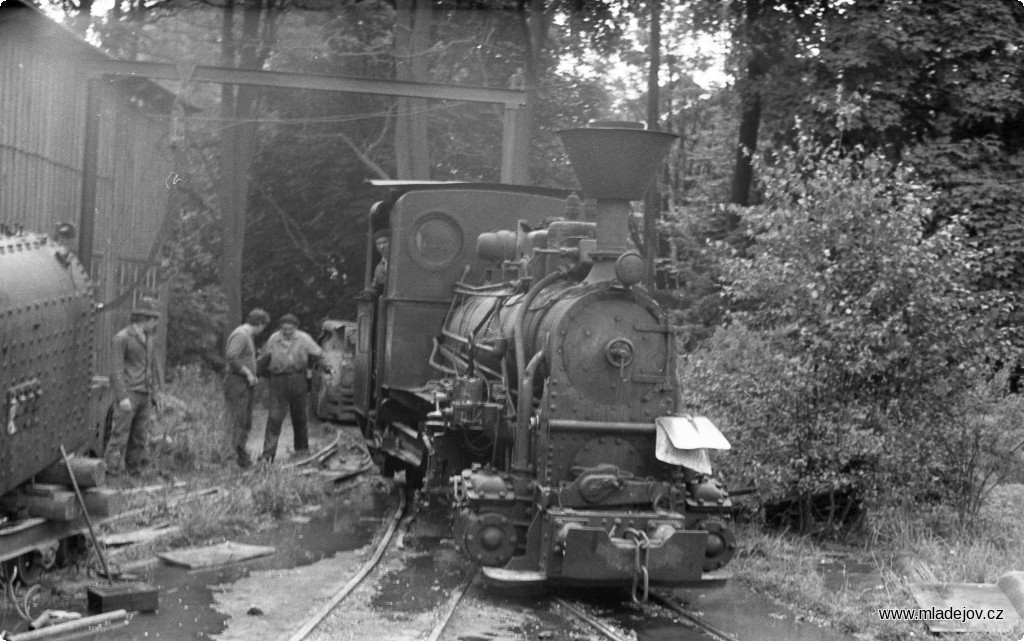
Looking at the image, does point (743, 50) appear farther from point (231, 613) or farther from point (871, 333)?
point (231, 613)

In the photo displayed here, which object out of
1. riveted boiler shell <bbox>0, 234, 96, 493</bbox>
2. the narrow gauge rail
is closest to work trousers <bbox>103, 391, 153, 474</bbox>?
riveted boiler shell <bbox>0, 234, 96, 493</bbox>

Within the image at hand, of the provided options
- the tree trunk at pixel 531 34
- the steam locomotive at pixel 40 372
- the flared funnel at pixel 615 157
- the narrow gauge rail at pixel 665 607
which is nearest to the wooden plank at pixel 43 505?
the steam locomotive at pixel 40 372

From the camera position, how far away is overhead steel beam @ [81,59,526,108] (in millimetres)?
12211

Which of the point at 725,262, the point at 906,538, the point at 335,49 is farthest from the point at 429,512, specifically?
the point at 335,49

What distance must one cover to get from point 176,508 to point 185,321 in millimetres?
12336

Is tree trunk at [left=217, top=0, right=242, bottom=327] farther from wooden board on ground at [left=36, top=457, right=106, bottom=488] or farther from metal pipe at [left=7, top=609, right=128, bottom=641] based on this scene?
metal pipe at [left=7, top=609, right=128, bottom=641]

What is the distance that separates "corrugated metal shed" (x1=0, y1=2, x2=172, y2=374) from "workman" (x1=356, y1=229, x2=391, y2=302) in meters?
2.44

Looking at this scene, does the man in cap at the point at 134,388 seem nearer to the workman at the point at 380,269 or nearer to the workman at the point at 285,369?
the workman at the point at 285,369

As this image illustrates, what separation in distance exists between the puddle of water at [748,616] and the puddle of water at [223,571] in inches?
119

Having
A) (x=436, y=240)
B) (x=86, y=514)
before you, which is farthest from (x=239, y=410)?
(x=86, y=514)

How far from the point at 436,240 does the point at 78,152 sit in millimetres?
5685

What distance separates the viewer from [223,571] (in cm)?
821

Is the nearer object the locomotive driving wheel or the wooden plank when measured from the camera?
the locomotive driving wheel

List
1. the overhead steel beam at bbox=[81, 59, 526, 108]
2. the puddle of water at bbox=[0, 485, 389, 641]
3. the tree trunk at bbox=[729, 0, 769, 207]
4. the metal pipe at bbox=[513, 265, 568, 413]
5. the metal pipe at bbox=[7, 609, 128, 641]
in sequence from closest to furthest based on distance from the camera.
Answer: the metal pipe at bbox=[7, 609, 128, 641]
the puddle of water at bbox=[0, 485, 389, 641]
the metal pipe at bbox=[513, 265, 568, 413]
the overhead steel beam at bbox=[81, 59, 526, 108]
the tree trunk at bbox=[729, 0, 769, 207]
